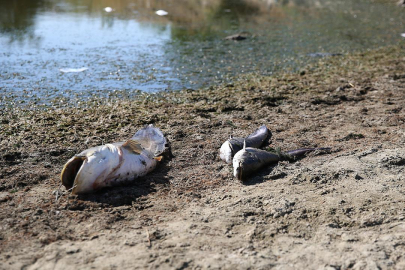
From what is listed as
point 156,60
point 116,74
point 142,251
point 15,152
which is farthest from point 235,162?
point 156,60

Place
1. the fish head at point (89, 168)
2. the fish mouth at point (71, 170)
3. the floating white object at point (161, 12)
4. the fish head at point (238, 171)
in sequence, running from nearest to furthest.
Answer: the fish head at point (89, 168) < the fish mouth at point (71, 170) < the fish head at point (238, 171) < the floating white object at point (161, 12)

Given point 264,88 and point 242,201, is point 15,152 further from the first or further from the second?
point 264,88

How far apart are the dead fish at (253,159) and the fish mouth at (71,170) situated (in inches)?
56.2

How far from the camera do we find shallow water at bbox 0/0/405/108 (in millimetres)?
7680

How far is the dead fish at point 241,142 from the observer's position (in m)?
4.87

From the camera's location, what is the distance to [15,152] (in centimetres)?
493

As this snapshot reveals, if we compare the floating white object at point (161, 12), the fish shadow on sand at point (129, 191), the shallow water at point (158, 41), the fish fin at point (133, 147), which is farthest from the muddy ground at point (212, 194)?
the floating white object at point (161, 12)

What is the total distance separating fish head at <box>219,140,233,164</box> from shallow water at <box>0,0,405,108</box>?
8.72 feet

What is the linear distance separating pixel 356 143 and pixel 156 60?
16.1 feet

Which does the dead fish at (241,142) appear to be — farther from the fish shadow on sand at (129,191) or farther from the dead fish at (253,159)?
the fish shadow on sand at (129,191)

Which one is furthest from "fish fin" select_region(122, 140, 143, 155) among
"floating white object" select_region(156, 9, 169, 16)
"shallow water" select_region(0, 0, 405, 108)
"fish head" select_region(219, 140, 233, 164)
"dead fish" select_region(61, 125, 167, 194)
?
"floating white object" select_region(156, 9, 169, 16)

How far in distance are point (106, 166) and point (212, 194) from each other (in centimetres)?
99

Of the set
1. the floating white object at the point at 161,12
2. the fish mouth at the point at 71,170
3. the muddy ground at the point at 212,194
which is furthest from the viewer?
the floating white object at the point at 161,12

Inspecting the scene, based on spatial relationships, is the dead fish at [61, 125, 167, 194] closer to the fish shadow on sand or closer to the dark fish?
the fish shadow on sand
